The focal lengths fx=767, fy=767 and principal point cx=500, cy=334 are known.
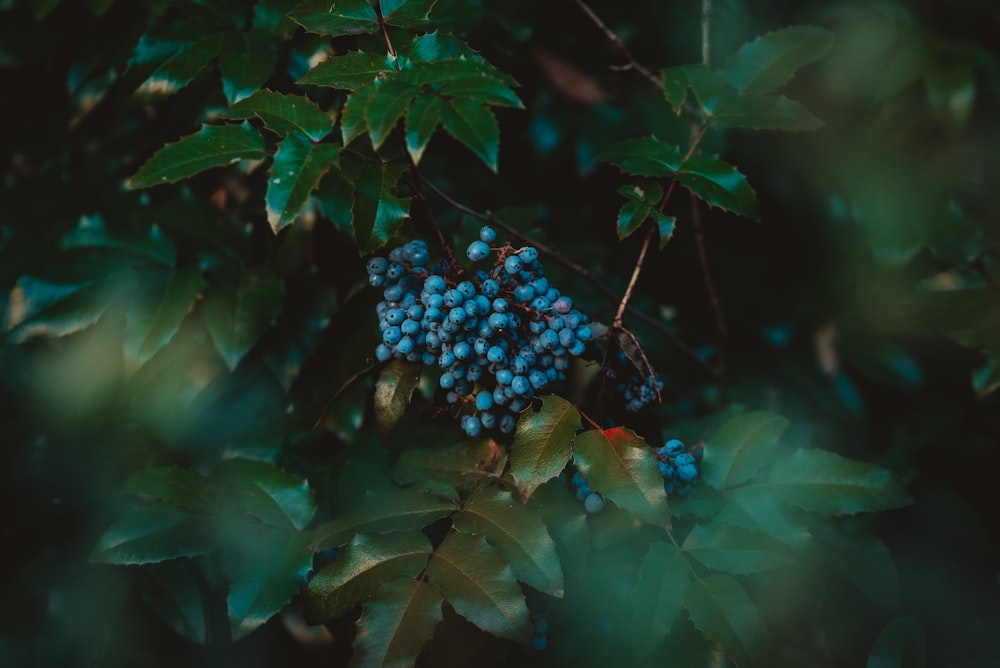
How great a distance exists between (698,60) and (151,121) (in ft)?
3.69

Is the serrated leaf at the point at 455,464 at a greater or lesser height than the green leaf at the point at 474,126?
lesser

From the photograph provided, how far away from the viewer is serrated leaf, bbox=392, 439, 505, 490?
1021mm

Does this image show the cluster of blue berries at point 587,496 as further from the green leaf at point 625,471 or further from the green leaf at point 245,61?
the green leaf at point 245,61

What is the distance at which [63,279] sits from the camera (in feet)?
4.16

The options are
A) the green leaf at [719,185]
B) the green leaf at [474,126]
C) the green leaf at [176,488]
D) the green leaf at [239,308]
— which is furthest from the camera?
the green leaf at [239,308]

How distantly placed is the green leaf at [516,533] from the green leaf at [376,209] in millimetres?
339

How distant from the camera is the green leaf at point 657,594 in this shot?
879 millimetres

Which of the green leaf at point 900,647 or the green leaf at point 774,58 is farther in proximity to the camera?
the green leaf at point 774,58

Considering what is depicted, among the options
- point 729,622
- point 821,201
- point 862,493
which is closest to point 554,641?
point 729,622

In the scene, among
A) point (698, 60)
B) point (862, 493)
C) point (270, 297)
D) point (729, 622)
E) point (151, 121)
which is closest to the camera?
point (729, 622)

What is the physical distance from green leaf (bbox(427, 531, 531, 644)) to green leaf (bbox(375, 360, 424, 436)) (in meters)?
0.17

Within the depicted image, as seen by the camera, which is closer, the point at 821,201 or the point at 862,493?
the point at 862,493

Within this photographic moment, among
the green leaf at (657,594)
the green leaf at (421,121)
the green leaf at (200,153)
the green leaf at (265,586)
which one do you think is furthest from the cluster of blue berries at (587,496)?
the green leaf at (200,153)

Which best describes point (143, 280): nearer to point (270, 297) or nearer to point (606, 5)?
point (270, 297)
